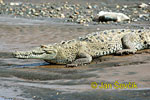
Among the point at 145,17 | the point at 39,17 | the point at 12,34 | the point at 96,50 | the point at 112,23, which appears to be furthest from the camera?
the point at 39,17

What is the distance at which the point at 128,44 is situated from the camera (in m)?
7.69

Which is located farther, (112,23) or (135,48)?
(112,23)

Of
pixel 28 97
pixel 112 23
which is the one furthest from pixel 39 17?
pixel 28 97

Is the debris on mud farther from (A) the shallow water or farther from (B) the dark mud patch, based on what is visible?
(B) the dark mud patch

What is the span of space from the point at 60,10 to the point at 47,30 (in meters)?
5.55

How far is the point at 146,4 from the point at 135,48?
11788mm

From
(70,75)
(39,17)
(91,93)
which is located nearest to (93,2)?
(39,17)

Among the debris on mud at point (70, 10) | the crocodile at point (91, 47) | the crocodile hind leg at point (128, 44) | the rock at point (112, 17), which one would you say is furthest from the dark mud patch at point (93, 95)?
the debris on mud at point (70, 10)

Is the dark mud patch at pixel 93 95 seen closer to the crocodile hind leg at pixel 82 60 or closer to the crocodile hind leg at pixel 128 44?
the crocodile hind leg at pixel 82 60

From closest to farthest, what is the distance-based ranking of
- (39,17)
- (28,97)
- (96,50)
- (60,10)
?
(28,97), (96,50), (39,17), (60,10)

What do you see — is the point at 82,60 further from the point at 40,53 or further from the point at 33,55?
the point at 33,55

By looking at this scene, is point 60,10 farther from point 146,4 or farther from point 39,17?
point 146,4

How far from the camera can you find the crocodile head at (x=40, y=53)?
23.2 ft

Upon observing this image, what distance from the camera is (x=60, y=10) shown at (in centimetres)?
1847
